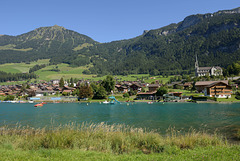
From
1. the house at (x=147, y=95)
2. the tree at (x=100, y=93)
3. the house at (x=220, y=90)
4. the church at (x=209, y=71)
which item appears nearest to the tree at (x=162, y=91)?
the house at (x=147, y=95)

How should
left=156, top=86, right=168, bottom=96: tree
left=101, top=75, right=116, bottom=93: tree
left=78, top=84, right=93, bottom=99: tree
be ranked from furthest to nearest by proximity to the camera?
left=101, top=75, right=116, bottom=93: tree
left=78, top=84, right=93, bottom=99: tree
left=156, top=86, right=168, bottom=96: tree

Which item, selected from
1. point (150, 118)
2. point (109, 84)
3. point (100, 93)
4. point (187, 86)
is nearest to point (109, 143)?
point (150, 118)

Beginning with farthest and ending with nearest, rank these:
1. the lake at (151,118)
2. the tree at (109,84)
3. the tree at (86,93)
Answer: the tree at (109,84), the tree at (86,93), the lake at (151,118)

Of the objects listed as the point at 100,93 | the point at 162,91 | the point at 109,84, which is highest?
the point at 109,84

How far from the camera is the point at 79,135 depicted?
14539 mm

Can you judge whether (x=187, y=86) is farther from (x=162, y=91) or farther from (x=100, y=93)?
(x=100, y=93)

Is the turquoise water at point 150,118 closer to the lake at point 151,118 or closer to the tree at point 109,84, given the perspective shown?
the lake at point 151,118

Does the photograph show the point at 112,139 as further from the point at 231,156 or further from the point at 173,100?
the point at 173,100

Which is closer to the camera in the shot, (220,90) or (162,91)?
(220,90)

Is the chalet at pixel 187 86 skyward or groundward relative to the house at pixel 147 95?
skyward

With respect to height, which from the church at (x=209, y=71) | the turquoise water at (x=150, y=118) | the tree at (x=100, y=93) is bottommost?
the turquoise water at (x=150, y=118)

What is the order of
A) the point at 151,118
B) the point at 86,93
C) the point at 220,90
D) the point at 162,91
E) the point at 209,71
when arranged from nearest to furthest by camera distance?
1. the point at 151,118
2. the point at 220,90
3. the point at 162,91
4. the point at 86,93
5. the point at 209,71

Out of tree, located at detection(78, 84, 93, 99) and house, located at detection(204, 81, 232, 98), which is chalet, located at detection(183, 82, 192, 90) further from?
tree, located at detection(78, 84, 93, 99)

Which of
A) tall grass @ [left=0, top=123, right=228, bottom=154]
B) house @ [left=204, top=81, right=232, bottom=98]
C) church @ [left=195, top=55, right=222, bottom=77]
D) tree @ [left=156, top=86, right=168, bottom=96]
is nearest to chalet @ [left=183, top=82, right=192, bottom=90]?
tree @ [left=156, top=86, right=168, bottom=96]
